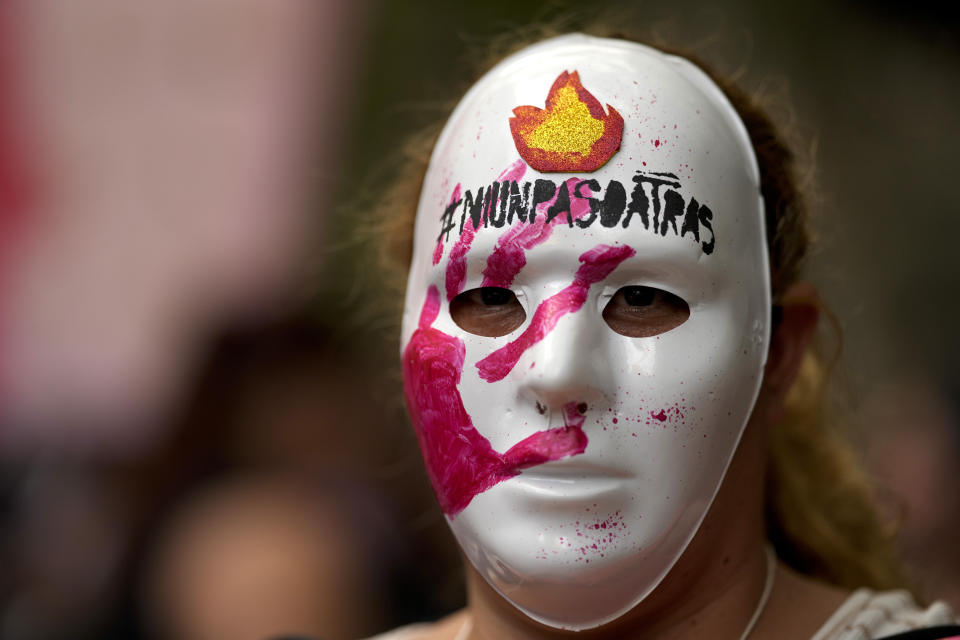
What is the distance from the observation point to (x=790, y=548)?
2.16 metres

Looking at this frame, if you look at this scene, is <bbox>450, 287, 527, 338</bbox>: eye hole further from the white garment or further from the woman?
the white garment

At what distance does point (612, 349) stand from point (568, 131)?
325 mm

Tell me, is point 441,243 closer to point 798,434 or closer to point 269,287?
point 798,434

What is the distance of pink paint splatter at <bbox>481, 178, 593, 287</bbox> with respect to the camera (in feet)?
5.40

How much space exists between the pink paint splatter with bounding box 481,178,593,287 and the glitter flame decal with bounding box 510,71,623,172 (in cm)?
4

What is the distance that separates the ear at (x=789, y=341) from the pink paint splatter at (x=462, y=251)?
0.47 m

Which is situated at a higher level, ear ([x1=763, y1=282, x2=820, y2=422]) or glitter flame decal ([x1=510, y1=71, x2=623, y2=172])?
glitter flame decal ([x1=510, y1=71, x2=623, y2=172])

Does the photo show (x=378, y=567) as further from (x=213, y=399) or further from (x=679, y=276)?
(x=679, y=276)

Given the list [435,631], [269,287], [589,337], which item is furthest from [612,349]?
[269,287]

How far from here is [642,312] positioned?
5.45 feet

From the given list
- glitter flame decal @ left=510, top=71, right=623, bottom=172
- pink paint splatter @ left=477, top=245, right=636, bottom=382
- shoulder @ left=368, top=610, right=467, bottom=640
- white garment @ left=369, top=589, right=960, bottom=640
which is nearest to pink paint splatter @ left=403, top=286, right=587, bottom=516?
pink paint splatter @ left=477, top=245, right=636, bottom=382

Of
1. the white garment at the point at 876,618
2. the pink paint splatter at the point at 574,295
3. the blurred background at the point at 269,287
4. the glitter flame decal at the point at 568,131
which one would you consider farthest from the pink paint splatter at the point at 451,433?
the blurred background at the point at 269,287

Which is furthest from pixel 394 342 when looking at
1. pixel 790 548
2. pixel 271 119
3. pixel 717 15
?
pixel 271 119

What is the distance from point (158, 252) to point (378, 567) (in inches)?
82.9
